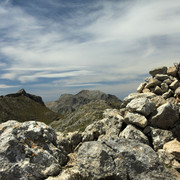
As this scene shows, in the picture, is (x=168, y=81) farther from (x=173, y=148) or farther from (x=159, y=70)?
(x=173, y=148)

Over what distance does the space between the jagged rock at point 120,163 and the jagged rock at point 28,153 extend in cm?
255

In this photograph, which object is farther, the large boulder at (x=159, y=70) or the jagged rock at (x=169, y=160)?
the large boulder at (x=159, y=70)

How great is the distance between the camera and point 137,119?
20.8m

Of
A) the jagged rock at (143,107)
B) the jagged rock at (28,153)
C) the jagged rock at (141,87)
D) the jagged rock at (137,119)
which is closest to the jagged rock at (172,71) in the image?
the jagged rock at (141,87)

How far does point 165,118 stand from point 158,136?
293 cm

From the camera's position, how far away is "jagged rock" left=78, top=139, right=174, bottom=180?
12562 mm

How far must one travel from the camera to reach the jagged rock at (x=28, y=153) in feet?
37.3

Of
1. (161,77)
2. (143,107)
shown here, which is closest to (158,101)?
(143,107)

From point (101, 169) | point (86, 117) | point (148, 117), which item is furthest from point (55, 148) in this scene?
point (86, 117)

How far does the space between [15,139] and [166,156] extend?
580 inches

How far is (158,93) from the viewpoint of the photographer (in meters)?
28.3

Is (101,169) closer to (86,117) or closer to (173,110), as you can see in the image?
(173,110)

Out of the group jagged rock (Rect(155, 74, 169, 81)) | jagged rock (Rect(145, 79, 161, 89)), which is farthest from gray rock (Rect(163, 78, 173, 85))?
jagged rock (Rect(145, 79, 161, 89))

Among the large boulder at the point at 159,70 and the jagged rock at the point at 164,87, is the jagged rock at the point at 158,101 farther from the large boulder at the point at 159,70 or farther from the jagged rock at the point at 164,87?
the large boulder at the point at 159,70
